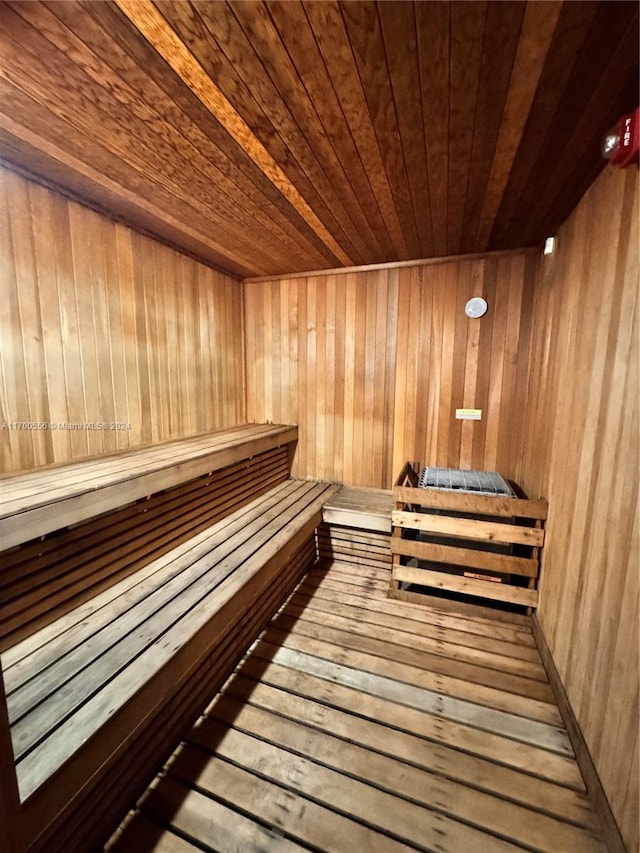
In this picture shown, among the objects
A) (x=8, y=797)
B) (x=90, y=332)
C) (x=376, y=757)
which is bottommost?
(x=376, y=757)

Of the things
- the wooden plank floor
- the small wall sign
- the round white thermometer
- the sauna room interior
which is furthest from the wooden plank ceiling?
the wooden plank floor

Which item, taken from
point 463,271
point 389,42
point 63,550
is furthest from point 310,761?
point 463,271

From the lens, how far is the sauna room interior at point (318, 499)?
101cm

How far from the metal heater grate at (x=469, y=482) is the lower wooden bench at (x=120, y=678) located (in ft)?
3.73

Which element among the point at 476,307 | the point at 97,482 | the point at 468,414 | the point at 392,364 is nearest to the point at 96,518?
the point at 97,482

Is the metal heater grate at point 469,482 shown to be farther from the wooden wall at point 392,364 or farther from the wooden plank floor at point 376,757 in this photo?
the wooden plank floor at point 376,757

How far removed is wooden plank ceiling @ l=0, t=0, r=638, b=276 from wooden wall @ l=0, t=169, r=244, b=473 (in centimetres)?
22

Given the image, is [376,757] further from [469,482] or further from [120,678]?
[469,482]

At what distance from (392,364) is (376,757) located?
247 cm

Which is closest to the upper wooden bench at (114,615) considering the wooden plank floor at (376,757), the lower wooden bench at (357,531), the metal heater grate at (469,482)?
the wooden plank floor at (376,757)

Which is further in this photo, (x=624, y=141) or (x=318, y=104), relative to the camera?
(x=318, y=104)

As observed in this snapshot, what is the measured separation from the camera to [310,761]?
51.9 inches

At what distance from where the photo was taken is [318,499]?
286 cm

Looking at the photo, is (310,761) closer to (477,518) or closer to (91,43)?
(477,518)
